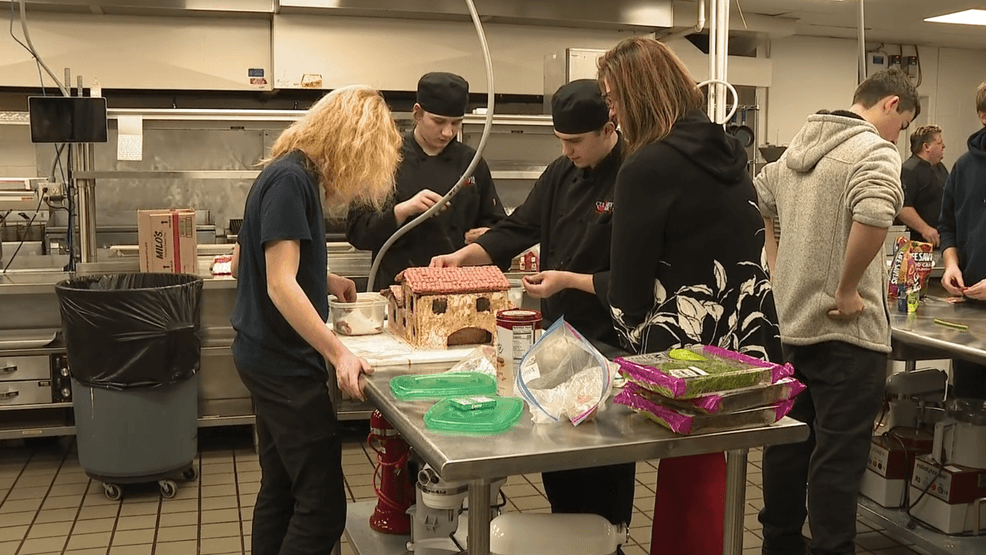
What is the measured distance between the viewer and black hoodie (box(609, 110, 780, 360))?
193 centimetres

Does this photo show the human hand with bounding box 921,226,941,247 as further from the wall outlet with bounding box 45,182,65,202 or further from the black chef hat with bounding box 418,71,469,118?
the wall outlet with bounding box 45,182,65,202

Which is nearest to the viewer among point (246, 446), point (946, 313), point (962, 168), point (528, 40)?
point (946, 313)

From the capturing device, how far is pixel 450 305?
236 cm

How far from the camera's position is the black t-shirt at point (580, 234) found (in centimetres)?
237

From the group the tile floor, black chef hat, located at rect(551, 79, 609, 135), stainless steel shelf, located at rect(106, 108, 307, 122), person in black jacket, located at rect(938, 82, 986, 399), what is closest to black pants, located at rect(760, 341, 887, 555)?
the tile floor

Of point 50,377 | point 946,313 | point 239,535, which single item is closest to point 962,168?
point 946,313

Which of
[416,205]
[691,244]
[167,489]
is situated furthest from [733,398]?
[167,489]

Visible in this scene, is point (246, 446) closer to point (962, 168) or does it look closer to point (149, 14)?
point (149, 14)

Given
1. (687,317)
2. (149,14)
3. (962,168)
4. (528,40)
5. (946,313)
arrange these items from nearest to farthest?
(687,317) → (946,313) → (962,168) → (149,14) → (528,40)

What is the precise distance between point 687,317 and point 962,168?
6.44 feet

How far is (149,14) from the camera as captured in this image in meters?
5.28

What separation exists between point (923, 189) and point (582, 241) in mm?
4399

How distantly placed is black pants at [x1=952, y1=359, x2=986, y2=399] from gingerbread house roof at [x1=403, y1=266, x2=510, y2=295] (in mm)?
2190

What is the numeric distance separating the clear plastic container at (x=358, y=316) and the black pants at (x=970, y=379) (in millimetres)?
2401
